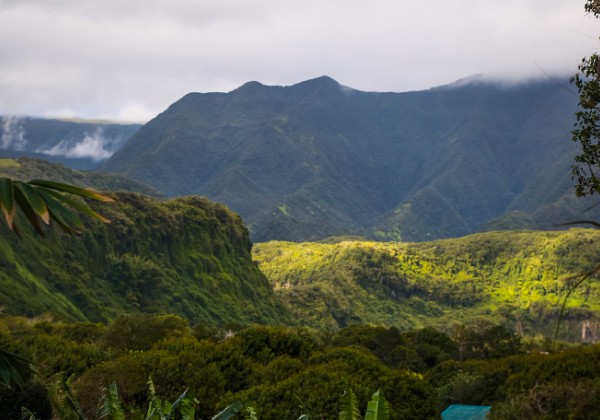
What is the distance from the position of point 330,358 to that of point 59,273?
78507 millimetres

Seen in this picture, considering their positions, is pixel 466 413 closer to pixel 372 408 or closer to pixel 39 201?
pixel 372 408

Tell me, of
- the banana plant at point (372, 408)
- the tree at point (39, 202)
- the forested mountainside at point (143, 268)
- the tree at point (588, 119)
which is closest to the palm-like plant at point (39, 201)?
the tree at point (39, 202)

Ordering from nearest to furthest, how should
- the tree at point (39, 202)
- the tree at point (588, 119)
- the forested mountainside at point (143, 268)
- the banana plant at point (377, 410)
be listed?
the tree at point (39, 202), the banana plant at point (377, 410), the tree at point (588, 119), the forested mountainside at point (143, 268)

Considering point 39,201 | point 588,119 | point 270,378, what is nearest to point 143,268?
point 270,378

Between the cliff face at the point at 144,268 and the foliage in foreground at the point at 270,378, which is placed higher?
the foliage in foreground at the point at 270,378

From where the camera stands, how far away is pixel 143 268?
360 feet

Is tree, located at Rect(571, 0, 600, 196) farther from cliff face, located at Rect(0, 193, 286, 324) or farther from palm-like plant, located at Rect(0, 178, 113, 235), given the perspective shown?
cliff face, located at Rect(0, 193, 286, 324)

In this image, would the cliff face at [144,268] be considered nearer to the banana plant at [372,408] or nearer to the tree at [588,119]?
the tree at [588,119]

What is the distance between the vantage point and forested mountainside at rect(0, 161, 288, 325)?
84.2 m

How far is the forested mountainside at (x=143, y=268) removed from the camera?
8419 cm

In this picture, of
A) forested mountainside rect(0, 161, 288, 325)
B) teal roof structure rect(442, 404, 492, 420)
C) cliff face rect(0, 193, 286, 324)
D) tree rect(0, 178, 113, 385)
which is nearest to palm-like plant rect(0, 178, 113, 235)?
tree rect(0, 178, 113, 385)

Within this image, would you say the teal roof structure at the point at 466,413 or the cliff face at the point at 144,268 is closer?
the teal roof structure at the point at 466,413

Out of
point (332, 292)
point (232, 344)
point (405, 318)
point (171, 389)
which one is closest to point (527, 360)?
point (232, 344)

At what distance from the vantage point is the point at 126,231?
382 ft
